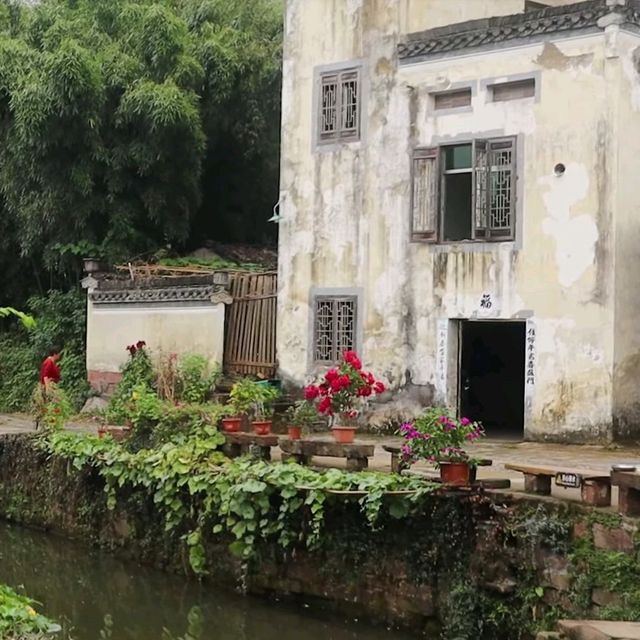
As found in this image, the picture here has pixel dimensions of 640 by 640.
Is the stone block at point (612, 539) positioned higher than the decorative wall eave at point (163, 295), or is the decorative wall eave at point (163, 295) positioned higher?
the decorative wall eave at point (163, 295)

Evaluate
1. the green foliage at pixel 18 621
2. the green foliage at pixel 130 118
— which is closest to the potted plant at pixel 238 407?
the green foliage at pixel 18 621

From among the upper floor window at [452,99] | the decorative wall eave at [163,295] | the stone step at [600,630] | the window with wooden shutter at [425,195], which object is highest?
the upper floor window at [452,99]

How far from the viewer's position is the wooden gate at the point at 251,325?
1823 centimetres

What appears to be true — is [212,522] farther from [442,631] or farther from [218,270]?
[218,270]

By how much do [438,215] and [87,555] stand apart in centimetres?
629

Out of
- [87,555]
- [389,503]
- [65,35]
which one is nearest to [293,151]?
[65,35]

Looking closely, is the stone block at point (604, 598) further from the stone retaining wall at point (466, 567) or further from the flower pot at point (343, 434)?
the flower pot at point (343, 434)

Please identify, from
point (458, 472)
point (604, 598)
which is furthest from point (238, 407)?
point (604, 598)

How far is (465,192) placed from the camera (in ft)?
54.6

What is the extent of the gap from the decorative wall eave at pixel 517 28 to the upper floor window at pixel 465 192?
1.28m

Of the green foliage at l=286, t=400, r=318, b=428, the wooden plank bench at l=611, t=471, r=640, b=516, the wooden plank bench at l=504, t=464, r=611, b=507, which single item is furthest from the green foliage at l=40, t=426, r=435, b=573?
the green foliage at l=286, t=400, r=318, b=428

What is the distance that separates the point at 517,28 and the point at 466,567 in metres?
7.86

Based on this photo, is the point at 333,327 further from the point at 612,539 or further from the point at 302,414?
the point at 612,539

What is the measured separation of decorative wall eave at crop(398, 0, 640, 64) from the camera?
48.5 ft
